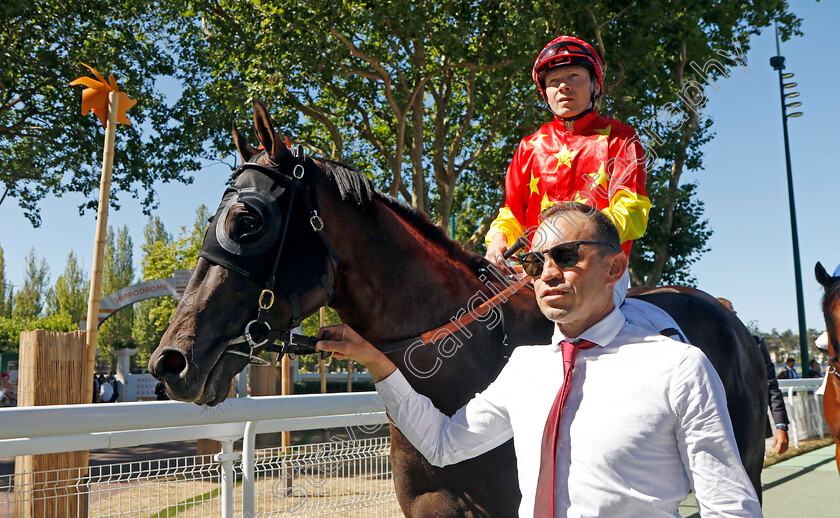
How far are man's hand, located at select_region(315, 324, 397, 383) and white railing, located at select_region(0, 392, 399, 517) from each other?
101 cm

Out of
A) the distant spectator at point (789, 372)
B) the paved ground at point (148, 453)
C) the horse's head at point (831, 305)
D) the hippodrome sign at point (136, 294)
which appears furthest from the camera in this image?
the hippodrome sign at point (136, 294)

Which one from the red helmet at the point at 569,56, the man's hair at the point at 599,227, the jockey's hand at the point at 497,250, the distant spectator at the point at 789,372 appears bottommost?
the distant spectator at the point at 789,372

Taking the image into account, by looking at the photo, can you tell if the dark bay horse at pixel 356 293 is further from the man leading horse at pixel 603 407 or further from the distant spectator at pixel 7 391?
the distant spectator at pixel 7 391

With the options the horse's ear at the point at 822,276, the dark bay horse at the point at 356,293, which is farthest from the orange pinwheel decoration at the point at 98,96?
the horse's ear at the point at 822,276

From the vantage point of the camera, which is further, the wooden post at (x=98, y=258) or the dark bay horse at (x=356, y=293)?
the wooden post at (x=98, y=258)

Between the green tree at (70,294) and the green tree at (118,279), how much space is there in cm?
183

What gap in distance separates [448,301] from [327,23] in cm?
989

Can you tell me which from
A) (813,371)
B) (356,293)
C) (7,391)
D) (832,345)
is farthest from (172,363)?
(7,391)

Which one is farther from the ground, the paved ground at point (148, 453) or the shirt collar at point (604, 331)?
the shirt collar at point (604, 331)

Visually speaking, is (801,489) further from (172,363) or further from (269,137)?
(172,363)

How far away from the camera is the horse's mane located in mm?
2227

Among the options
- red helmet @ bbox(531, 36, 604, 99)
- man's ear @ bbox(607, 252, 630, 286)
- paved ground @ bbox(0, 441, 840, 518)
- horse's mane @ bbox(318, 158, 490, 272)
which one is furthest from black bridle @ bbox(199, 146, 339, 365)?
paved ground @ bbox(0, 441, 840, 518)

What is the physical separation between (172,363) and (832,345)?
497 cm

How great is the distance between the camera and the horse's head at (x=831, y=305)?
189 inches
